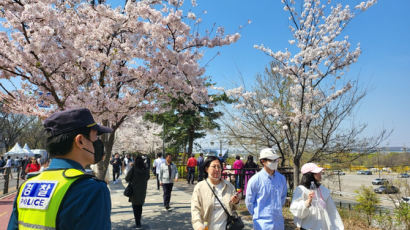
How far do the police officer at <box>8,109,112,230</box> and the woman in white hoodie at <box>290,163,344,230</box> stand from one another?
2934 mm

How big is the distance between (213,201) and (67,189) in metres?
2.38

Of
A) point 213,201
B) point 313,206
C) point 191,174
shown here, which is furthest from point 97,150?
point 191,174

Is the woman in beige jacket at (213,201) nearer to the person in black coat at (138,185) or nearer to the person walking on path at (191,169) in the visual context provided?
the person in black coat at (138,185)

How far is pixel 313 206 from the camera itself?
344cm

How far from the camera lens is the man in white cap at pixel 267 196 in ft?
11.0

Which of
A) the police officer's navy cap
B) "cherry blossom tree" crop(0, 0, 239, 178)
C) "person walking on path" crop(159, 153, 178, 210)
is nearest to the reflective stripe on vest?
the police officer's navy cap

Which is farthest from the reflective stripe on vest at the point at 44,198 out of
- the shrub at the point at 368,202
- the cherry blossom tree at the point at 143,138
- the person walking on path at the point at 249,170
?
the cherry blossom tree at the point at 143,138

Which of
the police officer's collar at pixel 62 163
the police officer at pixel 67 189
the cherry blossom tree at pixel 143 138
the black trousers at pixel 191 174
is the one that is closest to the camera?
the police officer at pixel 67 189

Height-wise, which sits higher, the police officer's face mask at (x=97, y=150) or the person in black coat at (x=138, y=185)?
the police officer's face mask at (x=97, y=150)

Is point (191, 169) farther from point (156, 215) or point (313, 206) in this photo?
point (313, 206)

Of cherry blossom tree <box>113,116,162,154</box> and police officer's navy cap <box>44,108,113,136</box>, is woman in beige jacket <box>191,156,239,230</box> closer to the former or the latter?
police officer's navy cap <box>44,108,113,136</box>

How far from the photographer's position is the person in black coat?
238 inches

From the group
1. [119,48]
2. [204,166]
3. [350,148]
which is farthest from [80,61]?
[350,148]

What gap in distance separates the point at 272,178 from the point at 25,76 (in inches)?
226
